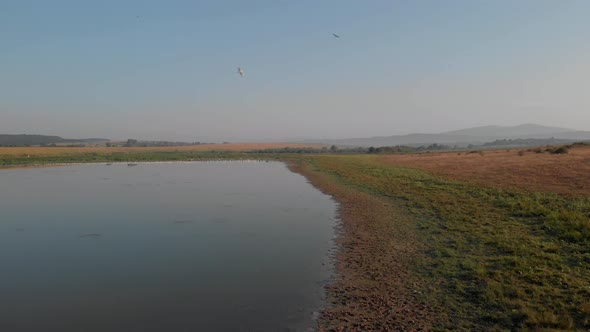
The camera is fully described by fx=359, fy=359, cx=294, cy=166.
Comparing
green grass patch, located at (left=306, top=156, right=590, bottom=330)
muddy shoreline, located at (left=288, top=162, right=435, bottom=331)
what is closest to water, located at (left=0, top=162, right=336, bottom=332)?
muddy shoreline, located at (left=288, top=162, right=435, bottom=331)

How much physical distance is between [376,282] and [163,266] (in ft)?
18.3

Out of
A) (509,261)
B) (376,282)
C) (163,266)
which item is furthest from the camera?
(163,266)

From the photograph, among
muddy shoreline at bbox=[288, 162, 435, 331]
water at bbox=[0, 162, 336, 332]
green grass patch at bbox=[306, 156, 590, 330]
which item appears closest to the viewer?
green grass patch at bbox=[306, 156, 590, 330]

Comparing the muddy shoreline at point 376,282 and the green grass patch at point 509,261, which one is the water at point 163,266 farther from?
the green grass patch at point 509,261

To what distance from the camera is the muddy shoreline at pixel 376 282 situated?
6.32 meters

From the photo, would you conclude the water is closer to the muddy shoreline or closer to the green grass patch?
the muddy shoreline

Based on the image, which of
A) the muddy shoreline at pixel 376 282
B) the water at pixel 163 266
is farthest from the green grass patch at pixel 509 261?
the water at pixel 163 266

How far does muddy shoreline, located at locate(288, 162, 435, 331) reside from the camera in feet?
20.7

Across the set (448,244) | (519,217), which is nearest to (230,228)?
(448,244)

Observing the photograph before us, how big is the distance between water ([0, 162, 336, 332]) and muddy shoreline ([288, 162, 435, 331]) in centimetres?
48

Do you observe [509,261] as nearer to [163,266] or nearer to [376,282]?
[376,282]

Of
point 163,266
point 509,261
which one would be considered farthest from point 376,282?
point 163,266

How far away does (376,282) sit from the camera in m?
8.17

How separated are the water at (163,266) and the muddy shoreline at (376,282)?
0.48 metres
